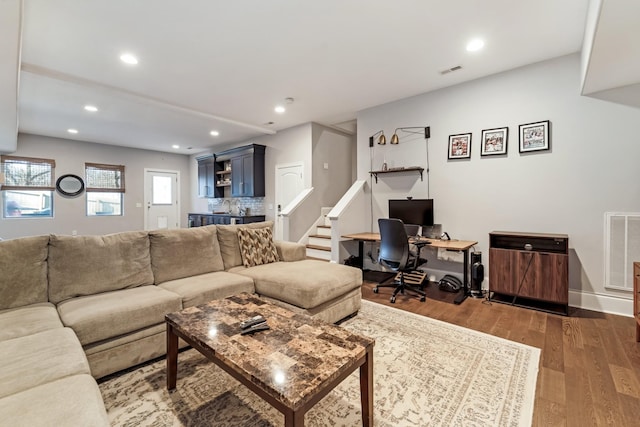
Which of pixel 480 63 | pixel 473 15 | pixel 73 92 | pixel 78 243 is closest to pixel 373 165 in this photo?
pixel 480 63

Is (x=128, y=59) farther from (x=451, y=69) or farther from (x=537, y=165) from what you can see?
(x=537, y=165)

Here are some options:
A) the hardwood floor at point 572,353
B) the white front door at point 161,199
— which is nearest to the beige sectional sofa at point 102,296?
the hardwood floor at point 572,353

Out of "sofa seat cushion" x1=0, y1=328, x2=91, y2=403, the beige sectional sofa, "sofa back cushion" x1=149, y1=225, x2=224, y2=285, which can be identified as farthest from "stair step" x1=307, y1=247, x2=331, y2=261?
"sofa seat cushion" x1=0, y1=328, x2=91, y2=403

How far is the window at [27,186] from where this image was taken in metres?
6.09

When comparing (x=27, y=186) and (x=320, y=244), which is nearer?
(x=320, y=244)

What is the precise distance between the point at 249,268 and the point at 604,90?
4.21 meters

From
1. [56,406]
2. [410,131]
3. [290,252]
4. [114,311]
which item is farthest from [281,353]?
[410,131]

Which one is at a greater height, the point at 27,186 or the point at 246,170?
the point at 246,170

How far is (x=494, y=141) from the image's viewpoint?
12.0 ft

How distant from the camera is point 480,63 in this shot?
132 inches

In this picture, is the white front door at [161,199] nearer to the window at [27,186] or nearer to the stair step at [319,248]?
the window at [27,186]

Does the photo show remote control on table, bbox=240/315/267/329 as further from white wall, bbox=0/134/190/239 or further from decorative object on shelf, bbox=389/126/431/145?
white wall, bbox=0/134/190/239

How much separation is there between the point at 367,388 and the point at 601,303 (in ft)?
10.6

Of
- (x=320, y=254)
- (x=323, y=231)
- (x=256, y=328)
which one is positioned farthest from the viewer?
(x=323, y=231)
